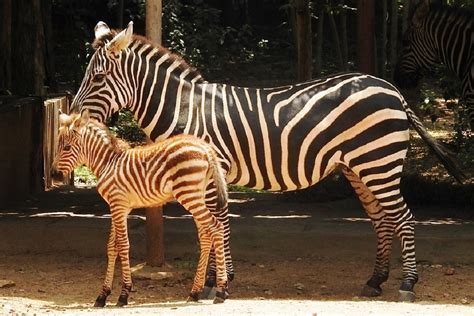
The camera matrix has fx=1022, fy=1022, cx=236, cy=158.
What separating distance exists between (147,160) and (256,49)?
14.9 meters

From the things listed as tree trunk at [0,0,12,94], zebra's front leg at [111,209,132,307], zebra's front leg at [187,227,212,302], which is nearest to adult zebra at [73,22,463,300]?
zebra's front leg at [187,227,212,302]

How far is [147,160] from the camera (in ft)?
25.9

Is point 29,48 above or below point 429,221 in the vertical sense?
above

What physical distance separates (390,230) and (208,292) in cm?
169

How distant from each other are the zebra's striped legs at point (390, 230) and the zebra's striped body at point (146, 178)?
1.43 meters

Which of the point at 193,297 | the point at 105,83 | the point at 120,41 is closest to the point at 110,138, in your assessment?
the point at 105,83

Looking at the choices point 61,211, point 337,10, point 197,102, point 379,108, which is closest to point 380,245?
point 379,108

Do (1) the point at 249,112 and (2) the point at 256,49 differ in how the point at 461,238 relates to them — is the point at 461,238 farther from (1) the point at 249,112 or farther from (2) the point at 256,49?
(2) the point at 256,49

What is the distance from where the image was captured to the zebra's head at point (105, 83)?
867 centimetres

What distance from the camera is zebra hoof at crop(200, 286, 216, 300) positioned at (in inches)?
328

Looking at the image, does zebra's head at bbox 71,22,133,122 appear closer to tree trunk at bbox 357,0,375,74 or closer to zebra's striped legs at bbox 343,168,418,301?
zebra's striped legs at bbox 343,168,418,301

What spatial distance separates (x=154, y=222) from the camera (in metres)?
9.37

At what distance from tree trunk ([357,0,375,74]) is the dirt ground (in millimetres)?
1715

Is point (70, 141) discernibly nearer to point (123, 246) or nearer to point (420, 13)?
point (123, 246)
